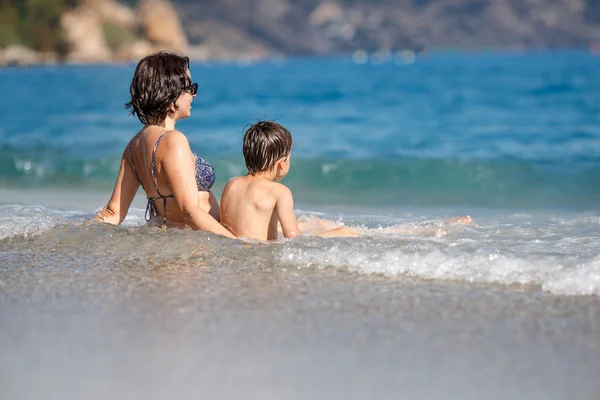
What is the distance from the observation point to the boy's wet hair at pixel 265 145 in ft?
16.0

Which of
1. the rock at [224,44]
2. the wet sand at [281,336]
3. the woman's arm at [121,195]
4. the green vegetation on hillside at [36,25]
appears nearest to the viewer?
the wet sand at [281,336]

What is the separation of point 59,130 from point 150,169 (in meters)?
14.1

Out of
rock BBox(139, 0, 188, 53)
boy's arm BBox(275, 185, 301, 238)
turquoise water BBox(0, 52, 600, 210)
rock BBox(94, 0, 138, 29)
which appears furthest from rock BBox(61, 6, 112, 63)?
boy's arm BBox(275, 185, 301, 238)

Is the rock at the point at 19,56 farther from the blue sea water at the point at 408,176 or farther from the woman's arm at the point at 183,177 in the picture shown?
the woman's arm at the point at 183,177

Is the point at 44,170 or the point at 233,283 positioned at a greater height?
the point at 44,170

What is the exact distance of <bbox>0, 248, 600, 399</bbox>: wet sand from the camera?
2924 millimetres

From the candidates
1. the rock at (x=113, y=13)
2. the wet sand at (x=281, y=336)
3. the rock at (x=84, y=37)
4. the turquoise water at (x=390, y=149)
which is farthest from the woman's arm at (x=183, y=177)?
the rock at (x=113, y=13)

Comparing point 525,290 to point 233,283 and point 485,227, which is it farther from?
point 485,227

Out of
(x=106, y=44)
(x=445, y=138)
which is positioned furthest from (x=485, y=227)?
(x=106, y=44)

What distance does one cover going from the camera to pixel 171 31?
124 m

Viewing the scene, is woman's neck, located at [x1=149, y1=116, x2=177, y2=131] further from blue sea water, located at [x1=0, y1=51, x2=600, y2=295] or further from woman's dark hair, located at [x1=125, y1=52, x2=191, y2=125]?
blue sea water, located at [x1=0, y1=51, x2=600, y2=295]

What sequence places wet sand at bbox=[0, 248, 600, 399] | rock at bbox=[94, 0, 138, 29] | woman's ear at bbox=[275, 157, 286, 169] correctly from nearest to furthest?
wet sand at bbox=[0, 248, 600, 399], woman's ear at bbox=[275, 157, 286, 169], rock at bbox=[94, 0, 138, 29]

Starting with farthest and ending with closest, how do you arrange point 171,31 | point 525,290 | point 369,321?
point 171,31 < point 525,290 < point 369,321

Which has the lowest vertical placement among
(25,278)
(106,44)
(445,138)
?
(25,278)
